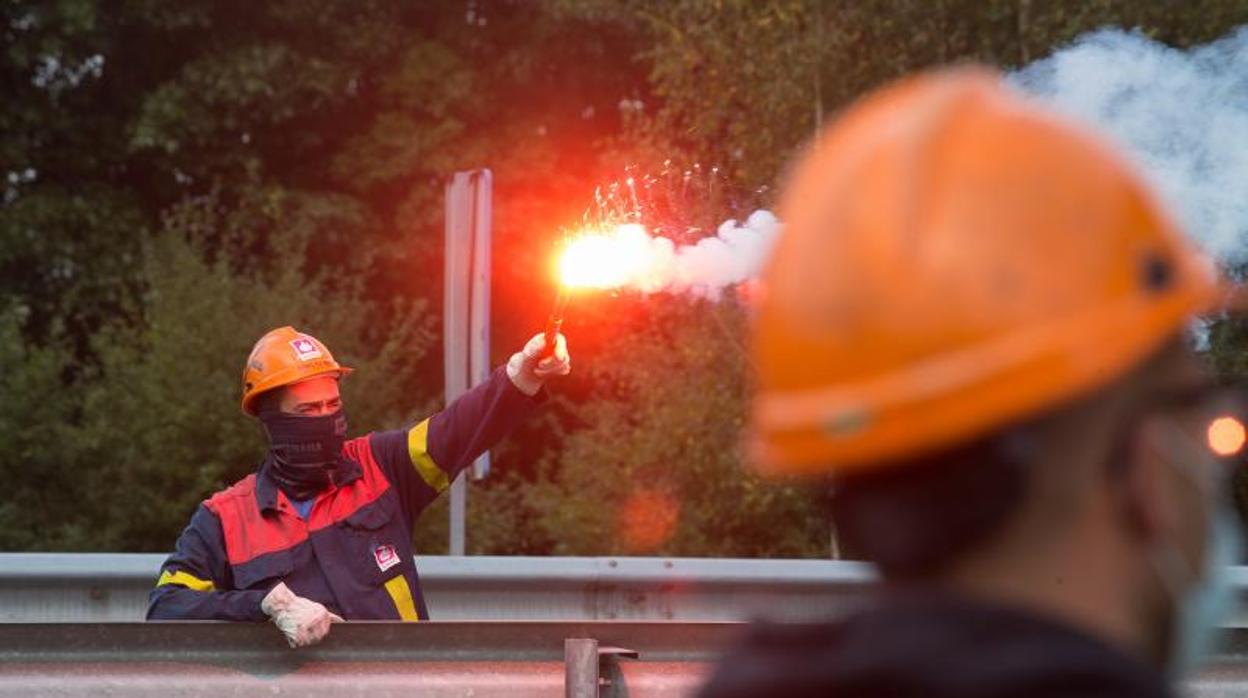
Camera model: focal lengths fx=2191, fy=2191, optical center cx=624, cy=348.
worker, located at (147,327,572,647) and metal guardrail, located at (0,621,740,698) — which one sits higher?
worker, located at (147,327,572,647)

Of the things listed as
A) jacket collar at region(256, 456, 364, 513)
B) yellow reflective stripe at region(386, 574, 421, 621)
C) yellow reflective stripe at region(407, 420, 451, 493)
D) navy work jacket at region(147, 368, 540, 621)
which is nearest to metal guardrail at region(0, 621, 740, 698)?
navy work jacket at region(147, 368, 540, 621)

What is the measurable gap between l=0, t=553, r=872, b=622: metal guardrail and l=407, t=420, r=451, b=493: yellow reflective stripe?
1703mm

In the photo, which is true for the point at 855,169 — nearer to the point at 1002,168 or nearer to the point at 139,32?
the point at 1002,168

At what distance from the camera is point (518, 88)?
76.9 feet

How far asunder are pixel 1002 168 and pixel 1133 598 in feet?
1.06

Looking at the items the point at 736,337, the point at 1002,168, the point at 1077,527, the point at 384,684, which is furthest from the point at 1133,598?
the point at 736,337

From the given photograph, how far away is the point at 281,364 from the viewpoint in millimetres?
7352

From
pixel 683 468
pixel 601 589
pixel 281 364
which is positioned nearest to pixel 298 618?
pixel 281 364

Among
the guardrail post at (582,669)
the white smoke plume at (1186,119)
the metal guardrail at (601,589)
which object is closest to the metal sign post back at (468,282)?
the metal guardrail at (601,589)

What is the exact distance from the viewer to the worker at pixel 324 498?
22.4 ft

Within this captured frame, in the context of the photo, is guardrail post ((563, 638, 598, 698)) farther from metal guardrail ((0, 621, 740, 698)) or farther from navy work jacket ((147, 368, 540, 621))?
navy work jacket ((147, 368, 540, 621))

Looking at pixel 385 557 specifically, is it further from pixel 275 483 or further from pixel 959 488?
pixel 959 488

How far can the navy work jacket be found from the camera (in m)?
6.78

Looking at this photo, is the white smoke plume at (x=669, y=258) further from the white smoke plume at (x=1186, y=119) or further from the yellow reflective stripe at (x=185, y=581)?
the yellow reflective stripe at (x=185, y=581)
